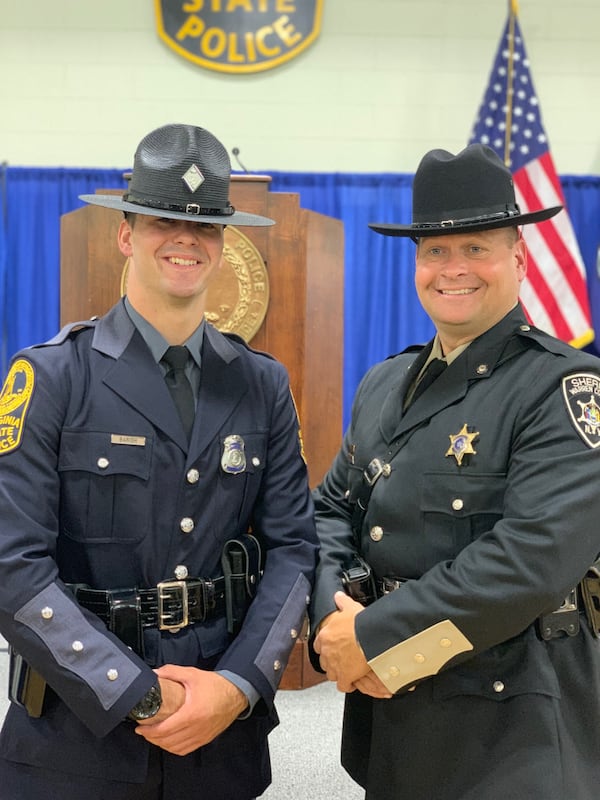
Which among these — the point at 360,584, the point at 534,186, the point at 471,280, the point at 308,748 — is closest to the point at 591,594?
the point at 360,584

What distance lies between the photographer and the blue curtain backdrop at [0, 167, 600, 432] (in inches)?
181

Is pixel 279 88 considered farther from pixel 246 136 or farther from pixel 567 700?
pixel 567 700

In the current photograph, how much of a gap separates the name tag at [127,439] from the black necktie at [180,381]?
115mm

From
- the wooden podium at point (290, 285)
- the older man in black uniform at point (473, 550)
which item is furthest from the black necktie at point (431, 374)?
the wooden podium at point (290, 285)

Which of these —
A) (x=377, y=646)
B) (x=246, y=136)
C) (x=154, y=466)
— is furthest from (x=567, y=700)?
(x=246, y=136)

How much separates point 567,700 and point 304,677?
74.7 inches

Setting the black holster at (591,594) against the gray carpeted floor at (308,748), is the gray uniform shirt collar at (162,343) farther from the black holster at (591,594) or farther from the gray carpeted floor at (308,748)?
the gray carpeted floor at (308,748)

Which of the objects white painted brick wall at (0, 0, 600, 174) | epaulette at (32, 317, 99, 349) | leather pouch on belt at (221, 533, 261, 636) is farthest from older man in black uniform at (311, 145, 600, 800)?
white painted brick wall at (0, 0, 600, 174)

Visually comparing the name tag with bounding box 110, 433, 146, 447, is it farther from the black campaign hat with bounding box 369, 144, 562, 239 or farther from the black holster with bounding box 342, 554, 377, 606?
the black campaign hat with bounding box 369, 144, 562, 239

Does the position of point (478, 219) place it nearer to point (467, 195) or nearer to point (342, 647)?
point (467, 195)

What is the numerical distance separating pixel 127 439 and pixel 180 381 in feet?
0.60

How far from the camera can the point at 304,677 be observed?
3.16m

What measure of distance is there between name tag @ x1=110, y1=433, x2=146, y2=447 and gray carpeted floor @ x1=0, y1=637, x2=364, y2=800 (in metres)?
→ 1.58

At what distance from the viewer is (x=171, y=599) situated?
1.43m
